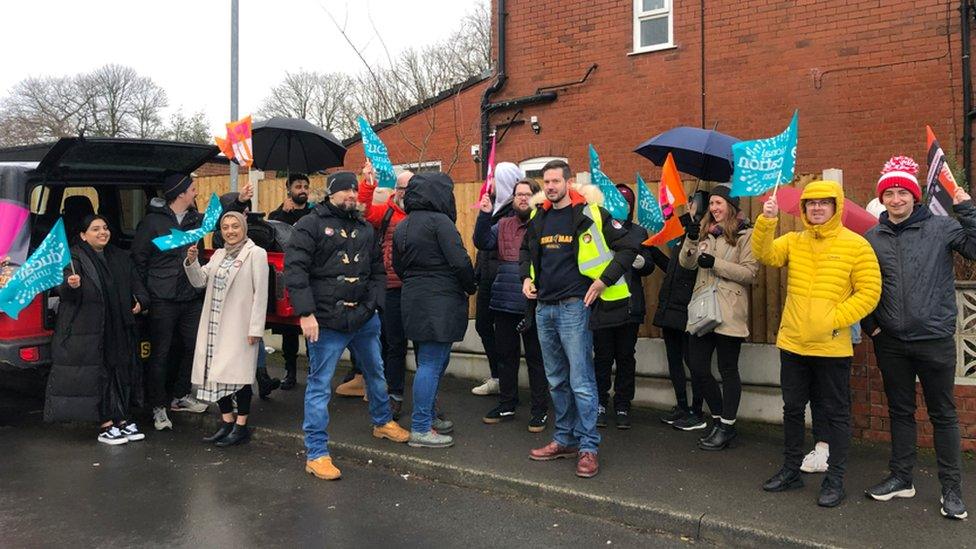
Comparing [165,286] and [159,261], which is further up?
[159,261]

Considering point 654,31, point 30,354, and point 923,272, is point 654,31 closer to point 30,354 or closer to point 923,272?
point 923,272

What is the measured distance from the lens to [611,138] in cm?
1159

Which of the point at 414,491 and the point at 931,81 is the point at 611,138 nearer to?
the point at 931,81

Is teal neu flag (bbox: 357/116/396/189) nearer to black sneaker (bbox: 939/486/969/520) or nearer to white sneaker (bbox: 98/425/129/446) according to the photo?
white sneaker (bbox: 98/425/129/446)

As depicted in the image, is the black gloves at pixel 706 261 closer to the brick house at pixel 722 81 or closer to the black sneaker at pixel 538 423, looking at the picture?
the black sneaker at pixel 538 423

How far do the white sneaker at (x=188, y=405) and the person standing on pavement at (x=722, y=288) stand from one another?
4.16 metres

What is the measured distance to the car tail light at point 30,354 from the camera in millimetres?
5578

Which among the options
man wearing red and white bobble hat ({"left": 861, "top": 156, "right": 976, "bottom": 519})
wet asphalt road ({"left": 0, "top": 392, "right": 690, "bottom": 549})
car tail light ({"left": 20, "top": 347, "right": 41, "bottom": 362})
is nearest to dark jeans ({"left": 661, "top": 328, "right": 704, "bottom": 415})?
man wearing red and white bobble hat ({"left": 861, "top": 156, "right": 976, "bottom": 519})

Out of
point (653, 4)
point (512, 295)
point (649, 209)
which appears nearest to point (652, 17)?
point (653, 4)

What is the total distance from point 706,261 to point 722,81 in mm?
6466

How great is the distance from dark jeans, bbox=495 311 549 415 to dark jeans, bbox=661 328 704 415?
3.32ft

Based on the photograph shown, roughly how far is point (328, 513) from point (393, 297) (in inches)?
84.3

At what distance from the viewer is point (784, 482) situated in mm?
4484

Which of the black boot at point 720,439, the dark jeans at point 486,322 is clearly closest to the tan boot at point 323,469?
the dark jeans at point 486,322
